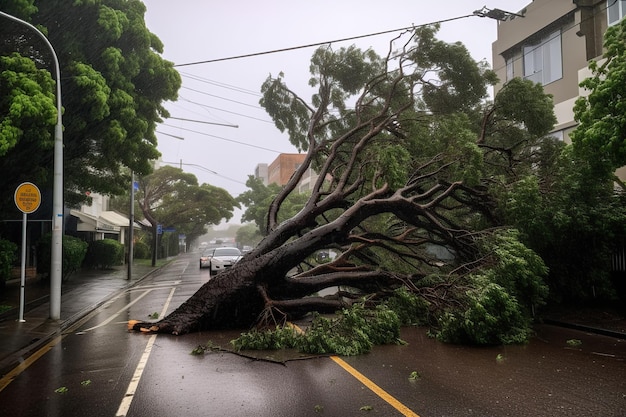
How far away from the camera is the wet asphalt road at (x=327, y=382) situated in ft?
16.1

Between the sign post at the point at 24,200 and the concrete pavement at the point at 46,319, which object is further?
the sign post at the point at 24,200

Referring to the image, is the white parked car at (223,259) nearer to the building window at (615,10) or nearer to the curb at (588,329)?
the curb at (588,329)

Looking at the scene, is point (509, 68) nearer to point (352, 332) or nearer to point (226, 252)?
point (226, 252)

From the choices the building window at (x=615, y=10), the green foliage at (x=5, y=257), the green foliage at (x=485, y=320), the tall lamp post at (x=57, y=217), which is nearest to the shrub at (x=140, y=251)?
the green foliage at (x=5, y=257)

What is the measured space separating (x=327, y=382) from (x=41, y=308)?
33.7 ft

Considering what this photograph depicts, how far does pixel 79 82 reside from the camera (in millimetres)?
11594

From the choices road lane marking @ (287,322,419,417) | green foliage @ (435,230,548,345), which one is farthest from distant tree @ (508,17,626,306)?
road lane marking @ (287,322,419,417)

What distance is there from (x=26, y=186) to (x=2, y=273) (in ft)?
9.57

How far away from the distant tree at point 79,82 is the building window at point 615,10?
1602 cm

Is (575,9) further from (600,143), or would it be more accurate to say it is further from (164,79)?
(164,79)

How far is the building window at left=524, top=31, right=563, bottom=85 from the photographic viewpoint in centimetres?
1903

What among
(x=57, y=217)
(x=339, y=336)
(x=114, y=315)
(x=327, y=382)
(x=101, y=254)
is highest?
(x=57, y=217)

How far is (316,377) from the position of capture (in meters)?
6.05

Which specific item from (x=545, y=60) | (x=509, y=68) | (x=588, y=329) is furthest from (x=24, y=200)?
(x=509, y=68)
